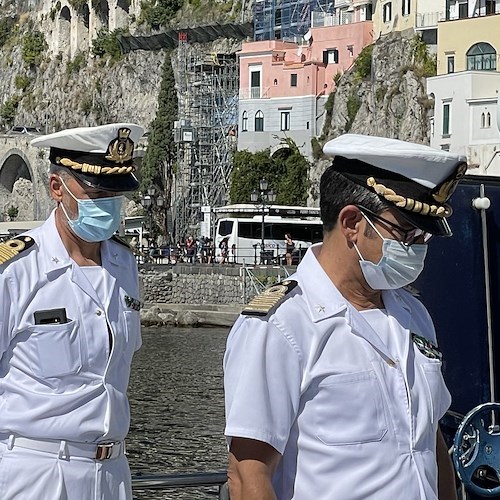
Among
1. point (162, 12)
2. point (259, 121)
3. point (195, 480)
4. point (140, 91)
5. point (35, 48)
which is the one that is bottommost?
point (195, 480)

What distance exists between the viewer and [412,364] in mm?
3004

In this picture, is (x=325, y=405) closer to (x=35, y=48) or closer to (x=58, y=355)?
(x=58, y=355)

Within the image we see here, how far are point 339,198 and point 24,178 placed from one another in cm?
7911

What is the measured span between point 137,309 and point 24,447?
0.63 metres

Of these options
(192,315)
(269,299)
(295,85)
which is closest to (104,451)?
(269,299)

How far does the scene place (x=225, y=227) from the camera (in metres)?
45.5

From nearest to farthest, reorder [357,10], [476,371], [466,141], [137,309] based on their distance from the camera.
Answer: [137,309] → [476,371] → [466,141] → [357,10]

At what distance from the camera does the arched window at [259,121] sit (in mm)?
54688

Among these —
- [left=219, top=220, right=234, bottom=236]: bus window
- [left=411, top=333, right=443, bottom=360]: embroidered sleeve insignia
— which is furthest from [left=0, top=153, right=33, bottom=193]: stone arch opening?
[left=411, top=333, right=443, bottom=360]: embroidered sleeve insignia

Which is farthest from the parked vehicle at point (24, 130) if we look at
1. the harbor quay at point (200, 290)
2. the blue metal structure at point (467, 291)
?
the blue metal structure at point (467, 291)

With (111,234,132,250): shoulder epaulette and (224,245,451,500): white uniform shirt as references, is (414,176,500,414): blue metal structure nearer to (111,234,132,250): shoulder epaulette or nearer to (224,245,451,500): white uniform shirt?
(111,234,132,250): shoulder epaulette

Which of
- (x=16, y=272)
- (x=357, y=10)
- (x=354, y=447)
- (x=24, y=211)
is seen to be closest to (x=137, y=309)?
(x=16, y=272)

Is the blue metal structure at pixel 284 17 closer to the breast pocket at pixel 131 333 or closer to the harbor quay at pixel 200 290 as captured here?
the harbor quay at pixel 200 290

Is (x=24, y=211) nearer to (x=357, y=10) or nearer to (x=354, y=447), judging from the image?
(x=357, y=10)
